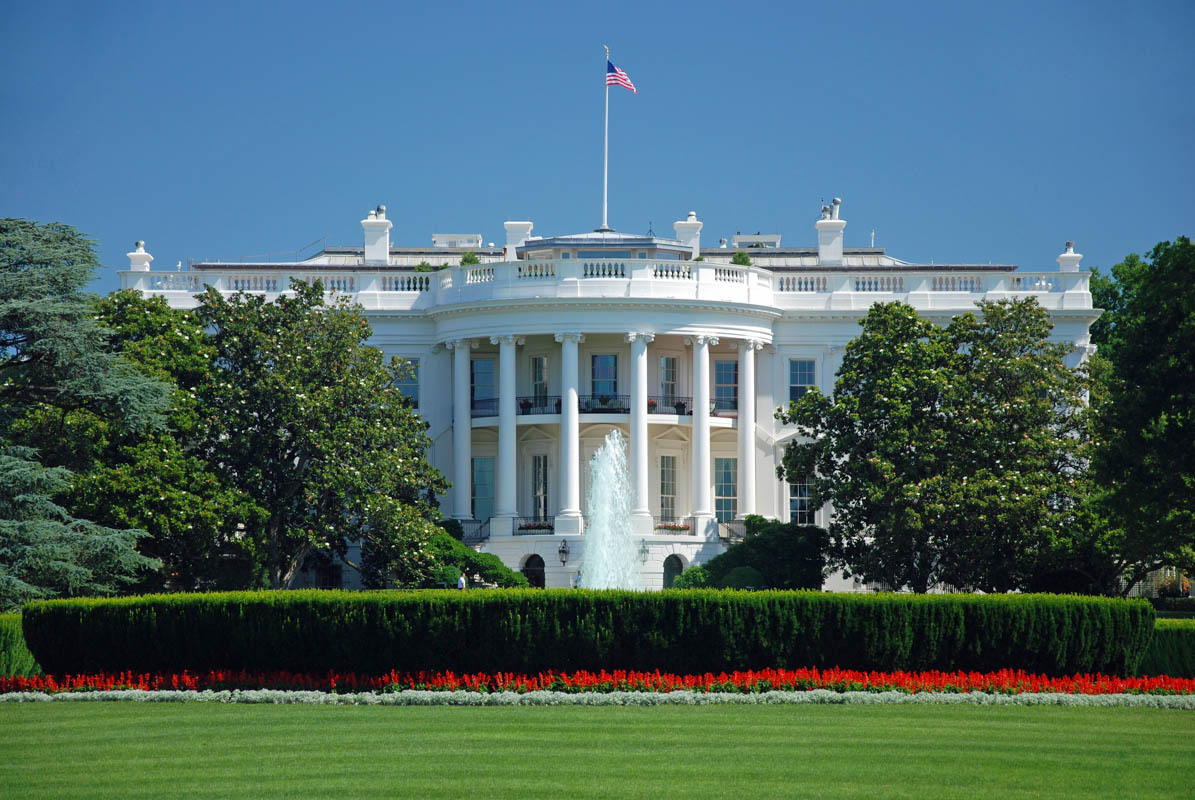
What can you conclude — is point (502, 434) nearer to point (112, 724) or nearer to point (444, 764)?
point (112, 724)

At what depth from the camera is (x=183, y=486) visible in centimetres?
4250

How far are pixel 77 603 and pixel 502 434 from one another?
2955 cm

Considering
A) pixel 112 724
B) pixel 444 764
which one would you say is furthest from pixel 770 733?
pixel 112 724

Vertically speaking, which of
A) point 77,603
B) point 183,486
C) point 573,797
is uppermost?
point 183,486

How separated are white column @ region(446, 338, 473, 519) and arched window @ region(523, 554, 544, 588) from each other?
292 centimetres

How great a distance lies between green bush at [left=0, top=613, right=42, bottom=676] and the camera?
28812 millimetres

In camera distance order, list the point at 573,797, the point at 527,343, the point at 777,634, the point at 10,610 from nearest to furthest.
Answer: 1. the point at 573,797
2. the point at 777,634
3. the point at 10,610
4. the point at 527,343

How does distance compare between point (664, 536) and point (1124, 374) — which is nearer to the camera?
point (1124, 374)

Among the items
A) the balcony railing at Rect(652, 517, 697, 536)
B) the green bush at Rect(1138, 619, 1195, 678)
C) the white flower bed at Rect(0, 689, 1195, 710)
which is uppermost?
the balcony railing at Rect(652, 517, 697, 536)

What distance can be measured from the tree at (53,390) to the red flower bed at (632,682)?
6183 mm

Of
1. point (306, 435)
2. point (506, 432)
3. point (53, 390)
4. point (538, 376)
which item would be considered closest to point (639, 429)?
point (506, 432)

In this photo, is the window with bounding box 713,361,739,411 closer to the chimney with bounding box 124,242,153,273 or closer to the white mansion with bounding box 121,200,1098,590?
the white mansion with bounding box 121,200,1098,590

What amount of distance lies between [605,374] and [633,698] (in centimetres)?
3409

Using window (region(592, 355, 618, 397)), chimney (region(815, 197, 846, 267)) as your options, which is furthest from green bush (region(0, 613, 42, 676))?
chimney (region(815, 197, 846, 267))
